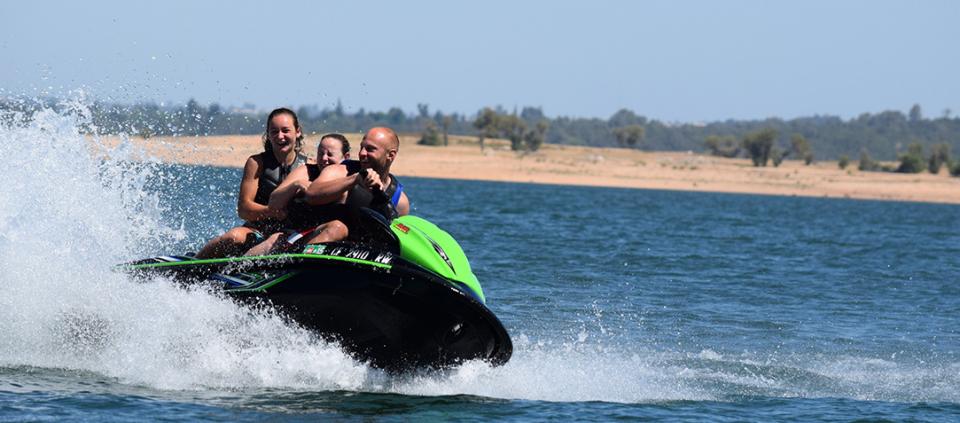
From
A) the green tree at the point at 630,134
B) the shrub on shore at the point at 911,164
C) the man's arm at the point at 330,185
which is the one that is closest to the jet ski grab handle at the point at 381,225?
the man's arm at the point at 330,185

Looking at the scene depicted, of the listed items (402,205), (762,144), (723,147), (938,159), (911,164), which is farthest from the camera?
(723,147)

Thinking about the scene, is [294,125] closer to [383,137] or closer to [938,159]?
[383,137]

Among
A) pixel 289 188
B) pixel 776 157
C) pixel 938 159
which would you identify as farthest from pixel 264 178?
pixel 776 157

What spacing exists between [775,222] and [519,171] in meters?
39.8

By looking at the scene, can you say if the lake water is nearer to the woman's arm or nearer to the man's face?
the woman's arm

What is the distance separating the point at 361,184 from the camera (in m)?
7.79

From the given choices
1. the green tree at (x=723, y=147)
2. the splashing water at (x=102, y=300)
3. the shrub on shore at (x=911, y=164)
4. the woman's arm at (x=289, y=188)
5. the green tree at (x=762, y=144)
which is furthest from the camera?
the green tree at (x=723, y=147)

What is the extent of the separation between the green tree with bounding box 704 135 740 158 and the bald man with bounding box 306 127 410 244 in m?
110

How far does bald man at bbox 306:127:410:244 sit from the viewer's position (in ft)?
25.1

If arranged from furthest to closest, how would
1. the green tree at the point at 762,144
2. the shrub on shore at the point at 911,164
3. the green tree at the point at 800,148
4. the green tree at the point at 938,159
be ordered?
1. the green tree at the point at 800,148
2. the green tree at the point at 762,144
3. the green tree at the point at 938,159
4. the shrub on shore at the point at 911,164

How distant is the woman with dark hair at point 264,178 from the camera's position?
838 cm

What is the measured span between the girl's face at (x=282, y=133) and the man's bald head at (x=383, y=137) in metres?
0.87

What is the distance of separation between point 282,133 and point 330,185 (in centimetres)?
81

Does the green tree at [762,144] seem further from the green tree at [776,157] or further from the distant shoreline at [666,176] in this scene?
the distant shoreline at [666,176]
